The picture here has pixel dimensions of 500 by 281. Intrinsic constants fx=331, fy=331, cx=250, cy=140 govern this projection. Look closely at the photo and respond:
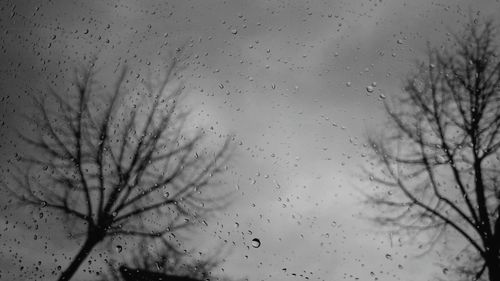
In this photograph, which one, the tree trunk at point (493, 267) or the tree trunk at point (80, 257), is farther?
the tree trunk at point (80, 257)

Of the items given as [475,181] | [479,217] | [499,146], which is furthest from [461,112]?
[479,217]

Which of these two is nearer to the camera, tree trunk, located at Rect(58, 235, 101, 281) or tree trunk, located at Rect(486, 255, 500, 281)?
tree trunk, located at Rect(486, 255, 500, 281)

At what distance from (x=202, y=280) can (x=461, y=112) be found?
5019 mm

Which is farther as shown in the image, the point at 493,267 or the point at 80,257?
the point at 80,257

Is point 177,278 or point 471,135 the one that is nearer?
point 471,135

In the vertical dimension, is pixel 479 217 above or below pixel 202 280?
above

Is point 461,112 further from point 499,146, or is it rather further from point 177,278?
point 177,278

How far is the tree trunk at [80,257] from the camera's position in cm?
474

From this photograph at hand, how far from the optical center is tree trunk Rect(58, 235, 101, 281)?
4739mm

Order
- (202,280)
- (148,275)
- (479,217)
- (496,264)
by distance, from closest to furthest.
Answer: (496,264), (479,217), (202,280), (148,275)

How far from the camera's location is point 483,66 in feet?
16.6

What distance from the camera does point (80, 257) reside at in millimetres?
4988

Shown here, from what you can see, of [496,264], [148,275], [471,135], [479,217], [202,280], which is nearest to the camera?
[496,264]

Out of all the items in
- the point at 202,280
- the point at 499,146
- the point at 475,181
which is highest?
the point at 499,146
